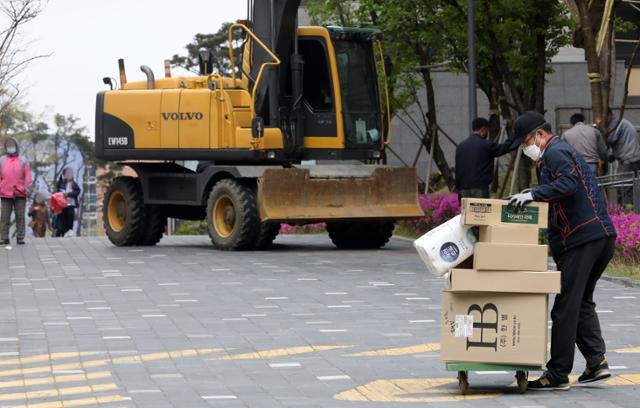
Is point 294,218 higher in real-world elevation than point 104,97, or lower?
lower

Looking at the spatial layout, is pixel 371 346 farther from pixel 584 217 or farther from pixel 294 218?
pixel 294 218

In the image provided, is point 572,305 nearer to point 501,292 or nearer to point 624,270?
point 501,292

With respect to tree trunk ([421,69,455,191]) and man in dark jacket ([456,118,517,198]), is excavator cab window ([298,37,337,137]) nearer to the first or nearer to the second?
man in dark jacket ([456,118,517,198])

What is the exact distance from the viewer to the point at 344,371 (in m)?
11.5

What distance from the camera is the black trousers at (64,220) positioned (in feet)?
119

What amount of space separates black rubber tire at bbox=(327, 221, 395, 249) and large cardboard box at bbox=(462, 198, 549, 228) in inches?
557

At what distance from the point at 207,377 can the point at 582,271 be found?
2623mm

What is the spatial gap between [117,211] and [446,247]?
1675 centimetres

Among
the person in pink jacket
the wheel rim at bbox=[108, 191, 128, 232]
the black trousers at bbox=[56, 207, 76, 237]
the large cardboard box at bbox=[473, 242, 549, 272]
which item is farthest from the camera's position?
the black trousers at bbox=[56, 207, 76, 237]

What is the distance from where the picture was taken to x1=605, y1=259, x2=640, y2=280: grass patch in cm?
1858

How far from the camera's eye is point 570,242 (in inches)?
421

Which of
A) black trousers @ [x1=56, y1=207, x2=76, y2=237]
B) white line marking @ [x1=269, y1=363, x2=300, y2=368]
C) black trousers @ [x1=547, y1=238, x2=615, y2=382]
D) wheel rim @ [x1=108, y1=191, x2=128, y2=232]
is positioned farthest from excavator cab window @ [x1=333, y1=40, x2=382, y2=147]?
black trousers @ [x1=547, y1=238, x2=615, y2=382]

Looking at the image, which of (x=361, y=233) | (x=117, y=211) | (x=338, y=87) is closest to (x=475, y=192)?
(x=361, y=233)

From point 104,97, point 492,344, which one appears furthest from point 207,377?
point 104,97
